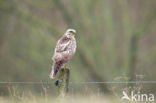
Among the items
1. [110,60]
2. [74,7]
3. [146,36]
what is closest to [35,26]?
[74,7]

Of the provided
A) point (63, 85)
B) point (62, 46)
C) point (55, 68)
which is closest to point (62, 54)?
point (62, 46)

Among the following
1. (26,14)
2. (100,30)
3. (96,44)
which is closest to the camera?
(26,14)

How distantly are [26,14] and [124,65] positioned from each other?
3.48 m

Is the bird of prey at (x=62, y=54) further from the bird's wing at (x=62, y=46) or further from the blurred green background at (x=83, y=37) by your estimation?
the blurred green background at (x=83, y=37)

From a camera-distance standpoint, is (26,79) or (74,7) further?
(26,79)

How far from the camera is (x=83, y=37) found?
2027 cm

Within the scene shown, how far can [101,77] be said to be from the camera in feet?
65.5

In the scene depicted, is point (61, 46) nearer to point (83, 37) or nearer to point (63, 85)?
point (63, 85)

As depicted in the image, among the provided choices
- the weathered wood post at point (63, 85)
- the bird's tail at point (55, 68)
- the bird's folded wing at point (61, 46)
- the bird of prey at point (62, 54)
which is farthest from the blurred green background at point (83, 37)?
the weathered wood post at point (63, 85)

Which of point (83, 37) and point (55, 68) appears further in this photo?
point (83, 37)

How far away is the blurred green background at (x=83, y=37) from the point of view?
19344 mm

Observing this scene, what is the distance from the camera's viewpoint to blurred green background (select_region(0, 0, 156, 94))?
762 inches

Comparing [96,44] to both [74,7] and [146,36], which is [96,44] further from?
[146,36]

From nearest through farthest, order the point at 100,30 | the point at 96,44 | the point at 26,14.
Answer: the point at 26,14 → the point at 96,44 → the point at 100,30
